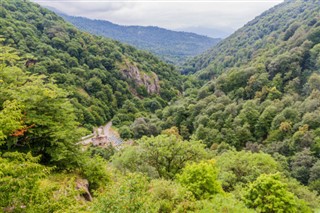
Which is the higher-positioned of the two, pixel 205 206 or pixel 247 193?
pixel 205 206

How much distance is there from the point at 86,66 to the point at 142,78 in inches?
1064

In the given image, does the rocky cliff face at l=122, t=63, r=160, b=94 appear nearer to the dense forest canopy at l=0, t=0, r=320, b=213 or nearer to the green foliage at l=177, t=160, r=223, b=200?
the dense forest canopy at l=0, t=0, r=320, b=213

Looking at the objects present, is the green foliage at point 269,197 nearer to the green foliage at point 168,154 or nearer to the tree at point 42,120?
the green foliage at point 168,154

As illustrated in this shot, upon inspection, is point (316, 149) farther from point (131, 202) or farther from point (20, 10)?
point (20, 10)

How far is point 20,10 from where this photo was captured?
11606 cm

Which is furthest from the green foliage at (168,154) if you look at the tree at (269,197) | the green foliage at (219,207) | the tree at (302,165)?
the tree at (302,165)

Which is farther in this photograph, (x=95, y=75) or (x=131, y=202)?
(x=95, y=75)

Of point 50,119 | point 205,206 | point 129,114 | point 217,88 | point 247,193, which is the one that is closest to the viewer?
point 205,206

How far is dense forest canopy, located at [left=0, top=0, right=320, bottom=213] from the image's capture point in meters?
12.8

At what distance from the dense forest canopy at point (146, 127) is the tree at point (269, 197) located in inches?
3.5

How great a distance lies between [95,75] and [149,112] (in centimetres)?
2498

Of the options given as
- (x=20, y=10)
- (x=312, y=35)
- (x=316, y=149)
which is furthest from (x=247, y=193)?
(x=20, y=10)

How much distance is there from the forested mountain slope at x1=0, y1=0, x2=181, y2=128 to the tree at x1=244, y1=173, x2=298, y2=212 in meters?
64.4

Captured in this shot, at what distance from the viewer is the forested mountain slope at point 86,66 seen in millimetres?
90412
